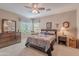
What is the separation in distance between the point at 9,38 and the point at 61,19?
135cm

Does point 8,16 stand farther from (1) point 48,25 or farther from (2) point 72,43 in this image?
(2) point 72,43

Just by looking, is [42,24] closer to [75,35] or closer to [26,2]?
[26,2]

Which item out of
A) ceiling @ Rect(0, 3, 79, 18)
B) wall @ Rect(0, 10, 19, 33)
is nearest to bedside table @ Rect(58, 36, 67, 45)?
ceiling @ Rect(0, 3, 79, 18)

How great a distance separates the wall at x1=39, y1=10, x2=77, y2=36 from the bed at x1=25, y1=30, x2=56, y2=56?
219 mm

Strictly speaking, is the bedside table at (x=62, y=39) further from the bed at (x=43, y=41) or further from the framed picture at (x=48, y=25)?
the framed picture at (x=48, y=25)

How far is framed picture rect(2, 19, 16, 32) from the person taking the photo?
1837 mm

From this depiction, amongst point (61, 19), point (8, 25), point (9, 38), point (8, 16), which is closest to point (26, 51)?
point (9, 38)

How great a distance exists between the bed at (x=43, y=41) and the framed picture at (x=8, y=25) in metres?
0.47

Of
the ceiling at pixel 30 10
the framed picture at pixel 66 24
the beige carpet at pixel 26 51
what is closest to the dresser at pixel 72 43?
the beige carpet at pixel 26 51

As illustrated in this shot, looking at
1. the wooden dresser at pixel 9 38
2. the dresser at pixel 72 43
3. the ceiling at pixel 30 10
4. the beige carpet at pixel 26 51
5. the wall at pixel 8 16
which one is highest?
the ceiling at pixel 30 10

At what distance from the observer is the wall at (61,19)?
6.17 ft

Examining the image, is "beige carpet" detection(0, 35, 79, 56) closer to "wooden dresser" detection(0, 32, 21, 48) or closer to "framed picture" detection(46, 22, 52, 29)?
"wooden dresser" detection(0, 32, 21, 48)

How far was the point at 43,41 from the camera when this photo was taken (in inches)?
94.6

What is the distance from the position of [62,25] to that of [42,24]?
1.62ft
